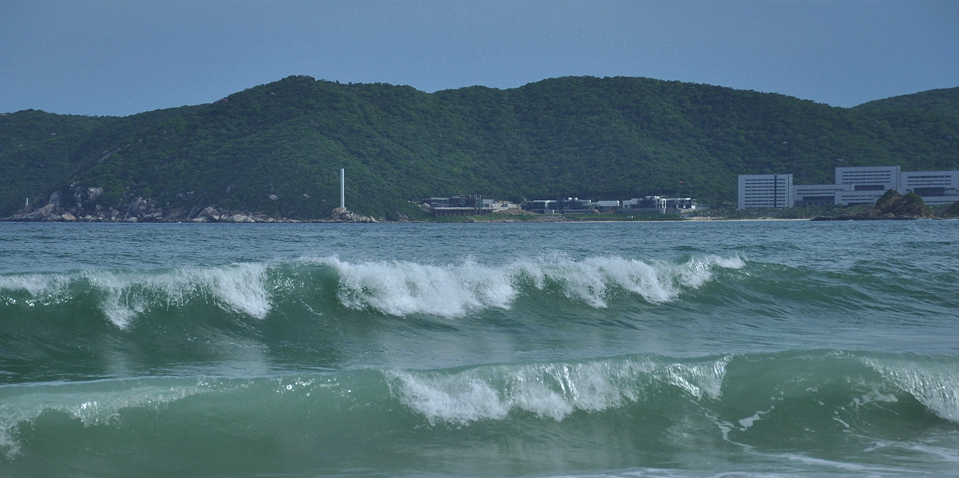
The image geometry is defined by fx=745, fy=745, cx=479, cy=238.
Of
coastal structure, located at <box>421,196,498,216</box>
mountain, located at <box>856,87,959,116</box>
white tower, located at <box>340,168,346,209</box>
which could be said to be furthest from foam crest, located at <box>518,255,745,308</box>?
mountain, located at <box>856,87,959,116</box>

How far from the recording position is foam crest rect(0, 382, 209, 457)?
6.82 m

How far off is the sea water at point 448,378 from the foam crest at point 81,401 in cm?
2

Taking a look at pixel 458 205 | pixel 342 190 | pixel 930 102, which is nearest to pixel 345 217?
pixel 342 190

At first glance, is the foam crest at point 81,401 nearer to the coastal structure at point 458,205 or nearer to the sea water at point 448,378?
the sea water at point 448,378

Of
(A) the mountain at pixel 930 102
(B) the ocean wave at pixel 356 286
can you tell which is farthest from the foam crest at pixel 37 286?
(A) the mountain at pixel 930 102

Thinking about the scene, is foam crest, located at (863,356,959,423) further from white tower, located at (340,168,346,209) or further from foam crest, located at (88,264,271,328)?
white tower, located at (340,168,346,209)

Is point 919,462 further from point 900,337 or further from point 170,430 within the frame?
point 170,430

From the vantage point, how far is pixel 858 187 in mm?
131000

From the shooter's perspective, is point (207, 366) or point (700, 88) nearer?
point (207, 366)

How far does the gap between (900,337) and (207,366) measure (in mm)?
10687

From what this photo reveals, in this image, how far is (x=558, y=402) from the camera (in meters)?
8.02

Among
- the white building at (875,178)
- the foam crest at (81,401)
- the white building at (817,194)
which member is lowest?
the foam crest at (81,401)

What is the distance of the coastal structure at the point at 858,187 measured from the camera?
130m

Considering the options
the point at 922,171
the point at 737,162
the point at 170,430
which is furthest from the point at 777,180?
the point at 170,430
